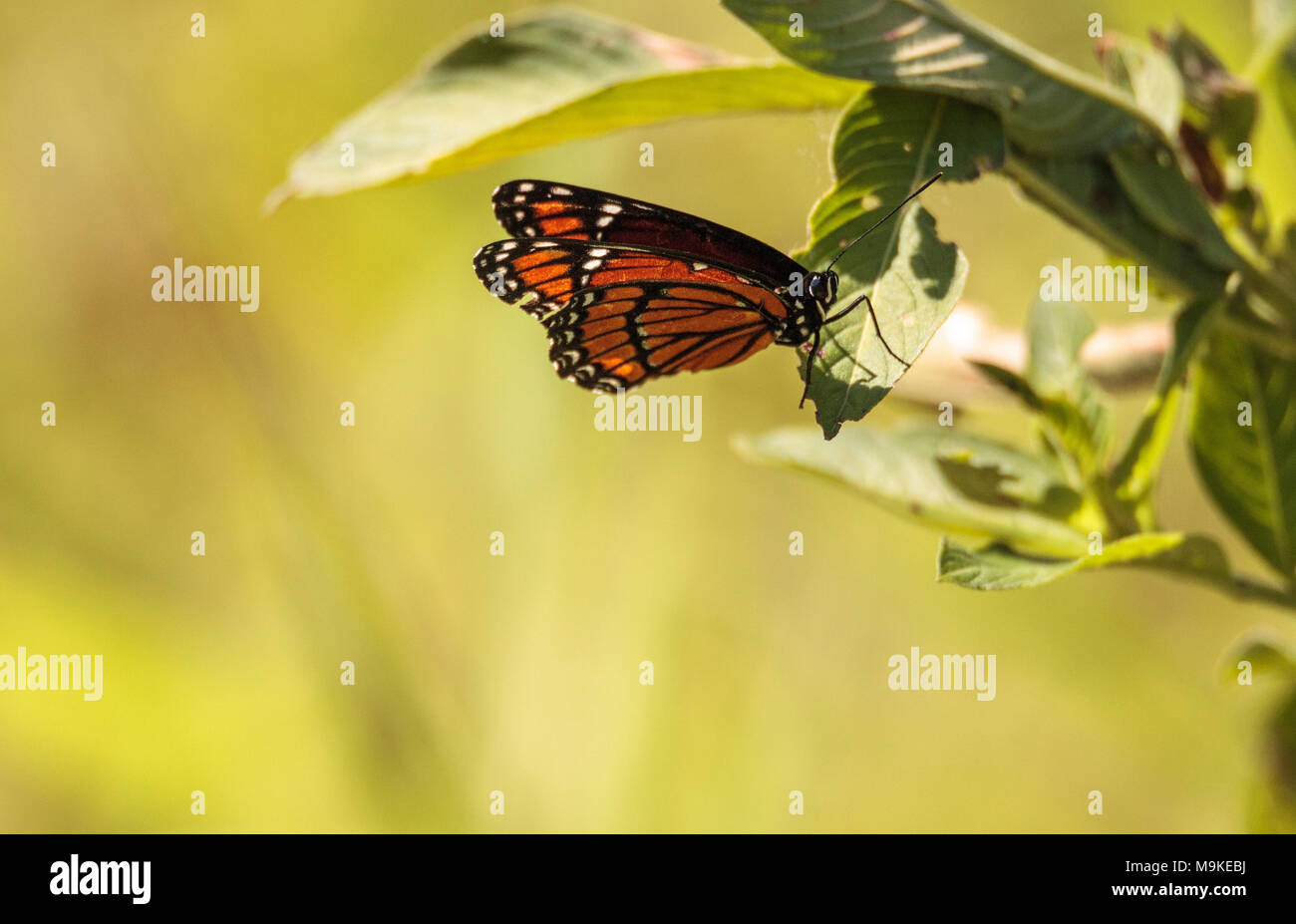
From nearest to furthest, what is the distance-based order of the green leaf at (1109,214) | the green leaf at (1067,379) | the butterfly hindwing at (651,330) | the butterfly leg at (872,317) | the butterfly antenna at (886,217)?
the butterfly leg at (872,317) → the butterfly antenna at (886,217) → the green leaf at (1109,214) → the green leaf at (1067,379) → the butterfly hindwing at (651,330)

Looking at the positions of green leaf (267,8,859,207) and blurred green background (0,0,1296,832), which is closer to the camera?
green leaf (267,8,859,207)

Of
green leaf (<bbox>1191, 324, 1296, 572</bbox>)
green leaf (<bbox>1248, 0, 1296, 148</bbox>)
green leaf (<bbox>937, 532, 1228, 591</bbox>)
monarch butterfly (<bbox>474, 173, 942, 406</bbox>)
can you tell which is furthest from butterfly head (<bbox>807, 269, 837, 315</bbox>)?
green leaf (<bbox>1248, 0, 1296, 148</bbox>)

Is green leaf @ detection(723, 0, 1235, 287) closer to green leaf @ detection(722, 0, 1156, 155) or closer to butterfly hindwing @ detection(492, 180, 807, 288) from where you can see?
green leaf @ detection(722, 0, 1156, 155)

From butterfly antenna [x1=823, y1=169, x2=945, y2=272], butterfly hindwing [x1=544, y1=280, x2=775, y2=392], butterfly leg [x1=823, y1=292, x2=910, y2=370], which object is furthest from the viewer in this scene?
butterfly hindwing [x1=544, y1=280, x2=775, y2=392]

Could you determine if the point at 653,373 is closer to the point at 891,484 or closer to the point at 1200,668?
the point at 891,484

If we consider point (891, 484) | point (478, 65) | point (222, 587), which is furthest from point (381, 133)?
point (222, 587)

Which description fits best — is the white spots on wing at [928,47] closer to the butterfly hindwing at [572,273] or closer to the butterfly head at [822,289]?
the butterfly head at [822,289]

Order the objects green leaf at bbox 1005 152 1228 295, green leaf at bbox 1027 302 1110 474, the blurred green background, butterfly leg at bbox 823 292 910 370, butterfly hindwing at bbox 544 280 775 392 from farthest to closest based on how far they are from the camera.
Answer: the blurred green background
butterfly hindwing at bbox 544 280 775 392
green leaf at bbox 1027 302 1110 474
green leaf at bbox 1005 152 1228 295
butterfly leg at bbox 823 292 910 370

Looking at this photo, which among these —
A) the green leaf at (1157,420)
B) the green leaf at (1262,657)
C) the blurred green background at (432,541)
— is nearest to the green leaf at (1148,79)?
the green leaf at (1157,420)
